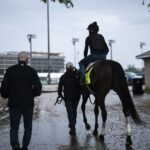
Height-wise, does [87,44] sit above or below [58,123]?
above

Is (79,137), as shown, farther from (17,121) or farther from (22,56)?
(22,56)

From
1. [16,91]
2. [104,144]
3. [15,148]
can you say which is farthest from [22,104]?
[104,144]

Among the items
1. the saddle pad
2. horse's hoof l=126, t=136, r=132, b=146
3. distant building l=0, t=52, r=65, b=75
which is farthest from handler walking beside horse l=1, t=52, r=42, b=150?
distant building l=0, t=52, r=65, b=75

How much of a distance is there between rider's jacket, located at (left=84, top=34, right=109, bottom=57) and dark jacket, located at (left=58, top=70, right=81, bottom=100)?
82cm

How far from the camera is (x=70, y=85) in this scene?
42.1ft

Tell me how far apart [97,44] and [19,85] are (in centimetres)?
382

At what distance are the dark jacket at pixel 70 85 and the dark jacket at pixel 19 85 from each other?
132 inches

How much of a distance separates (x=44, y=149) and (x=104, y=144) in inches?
52.1

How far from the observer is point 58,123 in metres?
15.3

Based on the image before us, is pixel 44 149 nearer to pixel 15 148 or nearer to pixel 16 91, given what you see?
pixel 15 148

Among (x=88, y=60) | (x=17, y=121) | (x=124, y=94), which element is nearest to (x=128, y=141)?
(x=124, y=94)

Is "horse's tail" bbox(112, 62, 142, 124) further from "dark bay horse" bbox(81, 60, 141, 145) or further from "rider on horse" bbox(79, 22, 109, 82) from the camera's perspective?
"rider on horse" bbox(79, 22, 109, 82)

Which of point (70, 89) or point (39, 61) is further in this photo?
point (39, 61)

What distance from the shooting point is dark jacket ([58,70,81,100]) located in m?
12.8
